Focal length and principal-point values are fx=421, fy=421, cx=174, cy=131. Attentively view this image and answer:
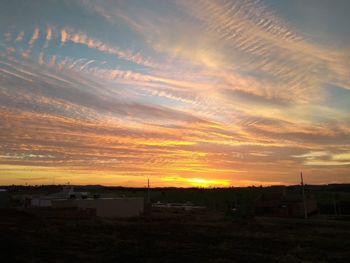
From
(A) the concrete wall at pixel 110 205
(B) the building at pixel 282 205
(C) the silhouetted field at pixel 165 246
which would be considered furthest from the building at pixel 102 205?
(B) the building at pixel 282 205

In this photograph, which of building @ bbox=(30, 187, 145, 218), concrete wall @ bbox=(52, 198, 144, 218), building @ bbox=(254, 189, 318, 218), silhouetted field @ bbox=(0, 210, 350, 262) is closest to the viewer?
silhouetted field @ bbox=(0, 210, 350, 262)

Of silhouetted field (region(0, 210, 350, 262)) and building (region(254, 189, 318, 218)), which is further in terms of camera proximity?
building (region(254, 189, 318, 218))

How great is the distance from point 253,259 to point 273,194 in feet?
164

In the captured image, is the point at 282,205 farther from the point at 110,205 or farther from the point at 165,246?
the point at 165,246

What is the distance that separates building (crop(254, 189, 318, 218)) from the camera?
69.0 meters

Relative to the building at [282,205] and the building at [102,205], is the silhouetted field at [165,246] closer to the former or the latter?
the building at [102,205]

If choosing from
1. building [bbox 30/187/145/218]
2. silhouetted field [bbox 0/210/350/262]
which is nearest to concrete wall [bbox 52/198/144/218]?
building [bbox 30/187/145/218]

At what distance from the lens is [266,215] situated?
2825 inches

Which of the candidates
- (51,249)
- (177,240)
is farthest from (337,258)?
(51,249)

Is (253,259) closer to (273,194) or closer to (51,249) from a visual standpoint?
(51,249)

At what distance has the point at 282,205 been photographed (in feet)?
232

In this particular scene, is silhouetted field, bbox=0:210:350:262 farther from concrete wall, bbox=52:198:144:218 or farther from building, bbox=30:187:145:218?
concrete wall, bbox=52:198:144:218

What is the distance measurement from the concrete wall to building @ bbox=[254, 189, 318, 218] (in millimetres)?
21127

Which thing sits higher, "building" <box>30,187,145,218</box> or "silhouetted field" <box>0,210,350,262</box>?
"building" <box>30,187,145,218</box>
